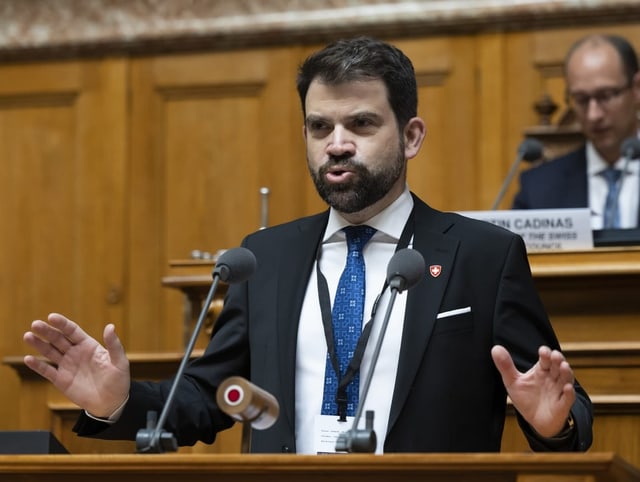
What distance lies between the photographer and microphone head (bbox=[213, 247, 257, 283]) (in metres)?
2.55

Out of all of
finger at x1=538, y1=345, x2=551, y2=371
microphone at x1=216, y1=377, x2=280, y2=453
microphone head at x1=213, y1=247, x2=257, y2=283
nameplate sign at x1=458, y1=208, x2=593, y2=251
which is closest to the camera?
microphone at x1=216, y1=377, x2=280, y2=453

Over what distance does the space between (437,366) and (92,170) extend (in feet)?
14.3

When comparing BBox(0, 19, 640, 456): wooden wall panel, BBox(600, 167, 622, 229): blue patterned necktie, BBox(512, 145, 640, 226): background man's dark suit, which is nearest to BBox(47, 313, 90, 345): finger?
BBox(600, 167, 622, 229): blue patterned necktie

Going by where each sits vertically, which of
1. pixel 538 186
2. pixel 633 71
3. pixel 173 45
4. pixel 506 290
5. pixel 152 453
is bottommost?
pixel 152 453

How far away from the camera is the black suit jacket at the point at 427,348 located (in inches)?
105

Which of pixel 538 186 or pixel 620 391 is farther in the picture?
pixel 538 186

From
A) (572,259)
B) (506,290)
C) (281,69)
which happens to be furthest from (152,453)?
(281,69)

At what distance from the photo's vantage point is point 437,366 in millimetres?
2717

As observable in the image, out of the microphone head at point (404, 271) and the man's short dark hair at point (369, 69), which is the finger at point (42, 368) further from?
the man's short dark hair at point (369, 69)

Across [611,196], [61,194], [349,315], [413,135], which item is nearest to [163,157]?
[61,194]

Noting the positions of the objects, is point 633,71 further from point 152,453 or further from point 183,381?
point 152,453

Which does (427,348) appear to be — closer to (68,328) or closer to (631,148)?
(68,328)

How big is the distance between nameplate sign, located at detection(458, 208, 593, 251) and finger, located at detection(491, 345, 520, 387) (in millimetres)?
1637

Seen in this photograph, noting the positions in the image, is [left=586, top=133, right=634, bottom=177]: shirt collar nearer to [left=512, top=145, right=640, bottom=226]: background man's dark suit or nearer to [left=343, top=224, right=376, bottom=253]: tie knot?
[left=512, top=145, right=640, bottom=226]: background man's dark suit
